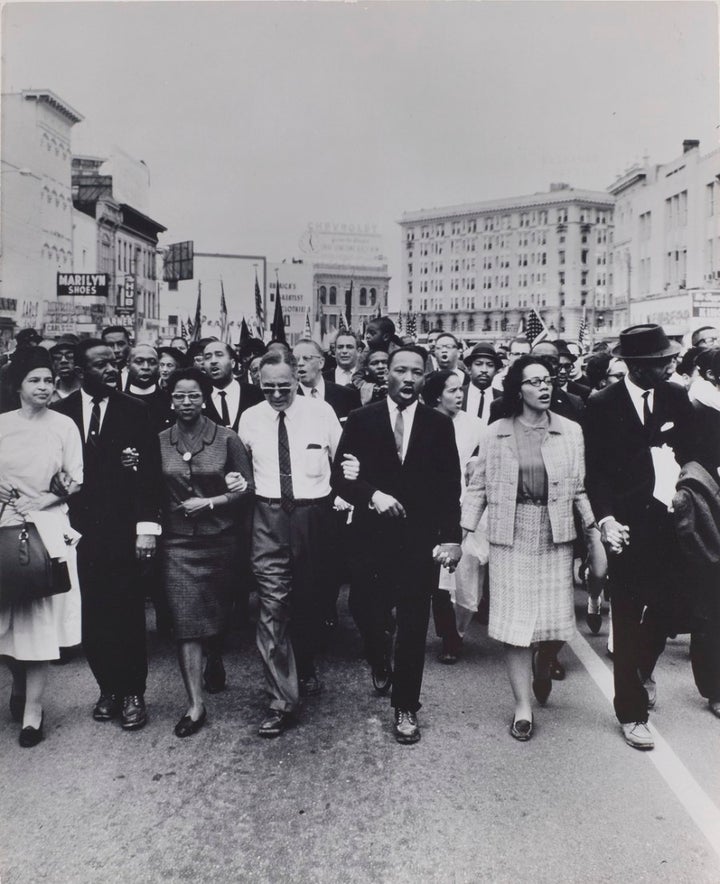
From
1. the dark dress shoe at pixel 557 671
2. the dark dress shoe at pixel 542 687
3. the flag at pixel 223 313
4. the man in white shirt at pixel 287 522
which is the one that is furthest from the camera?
the flag at pixel 223 313

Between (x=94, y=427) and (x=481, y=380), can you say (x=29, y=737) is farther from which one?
(x=481, y=380)

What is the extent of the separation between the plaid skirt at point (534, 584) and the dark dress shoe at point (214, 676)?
5.80 ft

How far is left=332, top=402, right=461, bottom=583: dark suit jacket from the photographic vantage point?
5023 millimetres

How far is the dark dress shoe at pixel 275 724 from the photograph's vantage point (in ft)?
15.8

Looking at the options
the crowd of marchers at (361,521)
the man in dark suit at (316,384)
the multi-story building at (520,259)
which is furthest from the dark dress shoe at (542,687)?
the multi-story building at (520,259)

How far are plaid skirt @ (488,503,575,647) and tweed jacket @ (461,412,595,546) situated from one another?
2.7 inches

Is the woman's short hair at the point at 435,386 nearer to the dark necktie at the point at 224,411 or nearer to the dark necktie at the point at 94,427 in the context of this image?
the dark necktie at the point at 224,411

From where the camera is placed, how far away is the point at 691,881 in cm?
341

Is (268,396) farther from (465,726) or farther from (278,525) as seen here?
(465,726)

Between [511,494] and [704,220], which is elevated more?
[704,220]

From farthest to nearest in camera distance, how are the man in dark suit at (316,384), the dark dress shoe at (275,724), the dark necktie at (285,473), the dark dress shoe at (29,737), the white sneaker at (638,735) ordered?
the man in dark suit at (316,384)
the dark necktie at (285,473)
the dark dress shoe at (275,724)
the dark dress shoe at (29,737)
the white sneaker at (638,735)

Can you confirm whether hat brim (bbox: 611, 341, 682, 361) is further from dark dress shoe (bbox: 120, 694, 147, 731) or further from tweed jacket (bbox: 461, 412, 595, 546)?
dark dress shoe (bbox: 120, 694, 147, 731)

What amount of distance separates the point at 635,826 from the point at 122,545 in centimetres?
303

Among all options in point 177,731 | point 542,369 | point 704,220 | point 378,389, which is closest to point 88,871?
point 177,731
